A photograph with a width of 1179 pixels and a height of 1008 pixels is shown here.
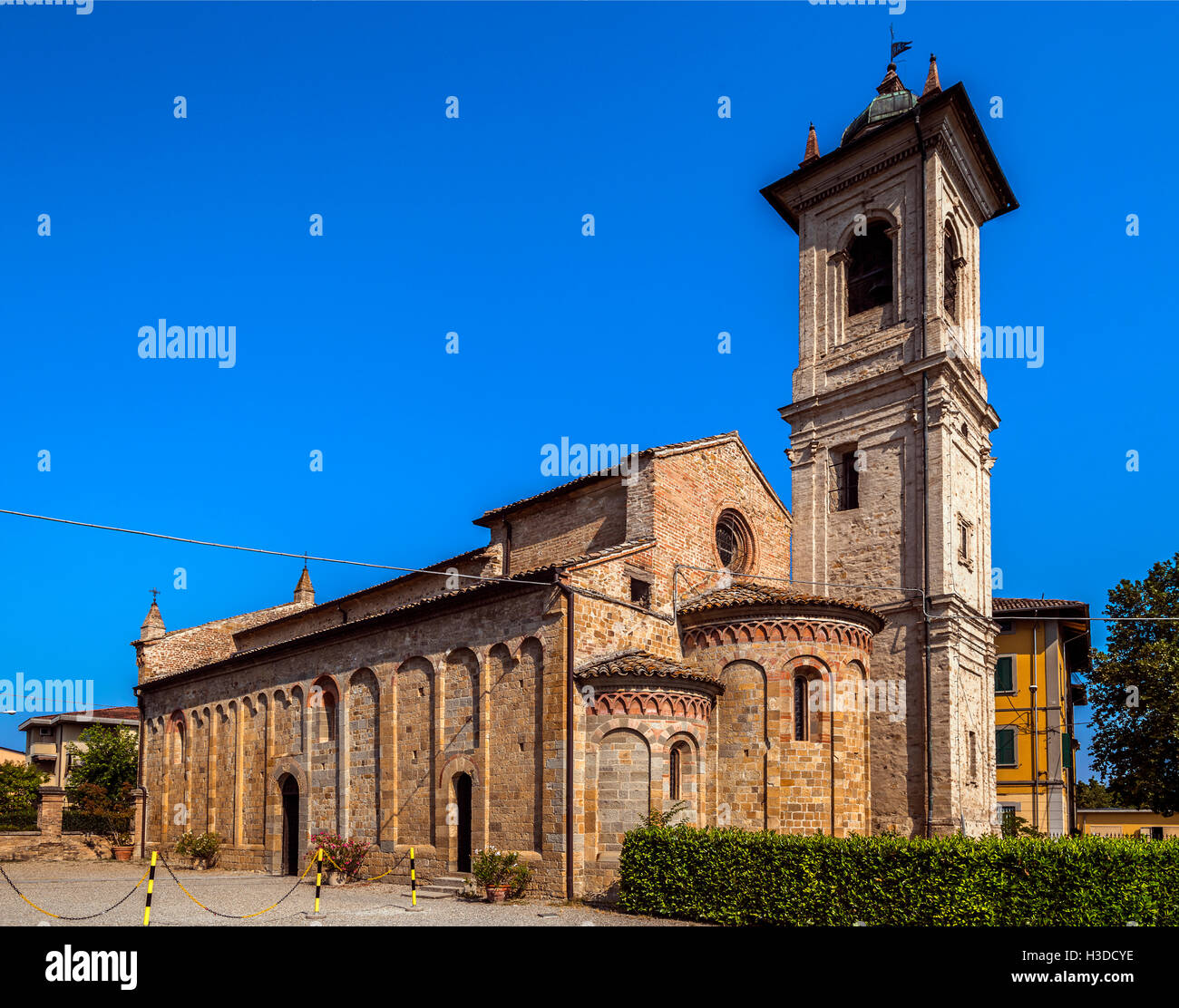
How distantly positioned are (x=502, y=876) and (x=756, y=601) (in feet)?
25.5

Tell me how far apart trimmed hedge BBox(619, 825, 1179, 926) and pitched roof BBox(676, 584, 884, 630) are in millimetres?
5579

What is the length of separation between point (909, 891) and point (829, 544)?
1203 cm

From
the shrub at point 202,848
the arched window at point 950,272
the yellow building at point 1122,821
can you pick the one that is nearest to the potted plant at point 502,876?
the shrub at point 202,848

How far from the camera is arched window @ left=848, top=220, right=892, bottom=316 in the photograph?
2616 cm

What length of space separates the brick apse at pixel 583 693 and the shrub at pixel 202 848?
0.54 metres

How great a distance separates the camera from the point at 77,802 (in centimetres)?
3881

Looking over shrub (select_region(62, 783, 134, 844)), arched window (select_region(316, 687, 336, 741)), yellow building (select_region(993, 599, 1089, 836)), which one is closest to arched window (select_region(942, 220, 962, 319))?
yellow building (select_region(993, 599, 1089, 836))

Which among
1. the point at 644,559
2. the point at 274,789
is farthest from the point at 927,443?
A: the point at 274,789

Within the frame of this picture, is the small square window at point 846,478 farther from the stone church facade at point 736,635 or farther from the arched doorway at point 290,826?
the arched doorway at point 290,826

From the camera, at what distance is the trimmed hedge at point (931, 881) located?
1414 cm

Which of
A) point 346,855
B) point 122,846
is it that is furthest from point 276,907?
point 122,846

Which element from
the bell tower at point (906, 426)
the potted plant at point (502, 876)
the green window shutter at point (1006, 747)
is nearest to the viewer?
the potted plant at point (502, 876)

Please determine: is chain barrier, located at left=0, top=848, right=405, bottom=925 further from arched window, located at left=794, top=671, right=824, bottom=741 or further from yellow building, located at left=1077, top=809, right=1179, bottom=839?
yellow building, located at left=1077, top=809, right=1179, bottom=839

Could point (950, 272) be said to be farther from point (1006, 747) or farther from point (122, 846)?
point (122, 846)
